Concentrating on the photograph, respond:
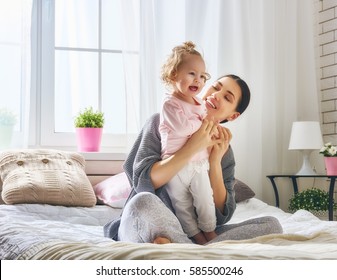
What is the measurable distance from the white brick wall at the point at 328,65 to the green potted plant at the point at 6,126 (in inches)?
79.9

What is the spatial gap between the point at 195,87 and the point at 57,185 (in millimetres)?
1262

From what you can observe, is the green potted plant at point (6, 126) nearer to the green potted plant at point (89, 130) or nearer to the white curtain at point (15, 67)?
the white curtain at point (15, 67)

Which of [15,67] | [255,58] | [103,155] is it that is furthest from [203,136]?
[255,58]

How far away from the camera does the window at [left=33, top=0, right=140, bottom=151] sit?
4172 millimetres

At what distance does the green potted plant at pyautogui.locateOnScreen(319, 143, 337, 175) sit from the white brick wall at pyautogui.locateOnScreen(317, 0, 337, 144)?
0.27 meters

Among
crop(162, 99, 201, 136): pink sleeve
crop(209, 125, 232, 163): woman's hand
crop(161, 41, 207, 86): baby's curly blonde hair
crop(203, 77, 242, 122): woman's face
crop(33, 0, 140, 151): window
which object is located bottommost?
crop(209, 125, 232, 163): woman's hand

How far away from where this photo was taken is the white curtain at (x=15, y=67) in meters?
3.92

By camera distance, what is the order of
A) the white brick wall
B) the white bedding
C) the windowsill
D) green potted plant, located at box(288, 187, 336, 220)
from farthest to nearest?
the white brick wall → green potted plant, located at box(288, 187, 336, 220) → the windowsill → the white bedding

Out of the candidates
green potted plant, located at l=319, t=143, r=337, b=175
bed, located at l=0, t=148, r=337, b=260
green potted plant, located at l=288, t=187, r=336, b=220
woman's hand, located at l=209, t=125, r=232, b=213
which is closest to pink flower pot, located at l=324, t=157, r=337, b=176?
green potted plant, located at l=319, t=143, r=337, b=175

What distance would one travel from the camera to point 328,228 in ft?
8.37

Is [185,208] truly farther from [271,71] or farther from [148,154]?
[271,71]

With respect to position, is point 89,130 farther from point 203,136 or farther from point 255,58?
point 203,136

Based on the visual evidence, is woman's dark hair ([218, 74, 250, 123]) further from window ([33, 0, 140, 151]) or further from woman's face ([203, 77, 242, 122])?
window ([33, 0, 140, 151])

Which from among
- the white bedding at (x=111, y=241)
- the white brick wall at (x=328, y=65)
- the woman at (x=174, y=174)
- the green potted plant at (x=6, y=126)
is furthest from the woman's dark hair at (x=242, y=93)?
the white brick wall at (x=328, y=65)
